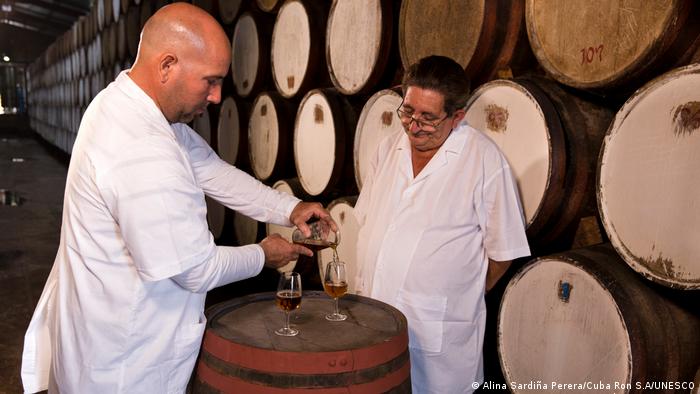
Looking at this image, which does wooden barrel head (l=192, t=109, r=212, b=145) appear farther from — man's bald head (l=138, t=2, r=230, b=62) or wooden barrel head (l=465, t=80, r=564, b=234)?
man's bald head (l=138, t=2, r=230, b=62)

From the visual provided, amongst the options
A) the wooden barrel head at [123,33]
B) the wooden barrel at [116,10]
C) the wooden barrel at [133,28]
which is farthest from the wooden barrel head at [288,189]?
the wooden barrel at [116,10]

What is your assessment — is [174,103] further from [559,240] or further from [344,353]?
[559,240]

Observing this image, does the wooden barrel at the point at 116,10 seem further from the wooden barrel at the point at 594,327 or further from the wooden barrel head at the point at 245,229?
the wooden barrel at the point at 594,327

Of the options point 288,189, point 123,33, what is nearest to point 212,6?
point 288,189

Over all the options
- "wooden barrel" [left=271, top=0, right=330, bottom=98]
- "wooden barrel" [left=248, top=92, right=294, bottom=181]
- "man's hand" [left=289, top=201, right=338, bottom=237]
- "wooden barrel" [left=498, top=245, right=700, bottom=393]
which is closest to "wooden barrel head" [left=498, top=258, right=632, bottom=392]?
"wooden barrel" [left=498, top=245, right=700, bottom=393]

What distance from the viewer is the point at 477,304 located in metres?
2.19

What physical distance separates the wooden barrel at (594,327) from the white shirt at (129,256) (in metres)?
0.98

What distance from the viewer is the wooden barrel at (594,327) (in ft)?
5.65

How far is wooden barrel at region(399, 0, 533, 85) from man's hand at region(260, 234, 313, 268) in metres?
1.11

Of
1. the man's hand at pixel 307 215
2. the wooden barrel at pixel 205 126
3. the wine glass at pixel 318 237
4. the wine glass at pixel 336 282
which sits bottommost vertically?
the wine glass at pixel 336 282

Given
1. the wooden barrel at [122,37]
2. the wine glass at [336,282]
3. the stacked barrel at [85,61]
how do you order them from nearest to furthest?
the wine glass at [336,282] < the wooden barrel at [122,37] < the stacked barrel at [85,61]

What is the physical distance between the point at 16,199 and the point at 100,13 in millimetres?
3451

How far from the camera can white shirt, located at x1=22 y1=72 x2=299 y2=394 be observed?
60.6 inches

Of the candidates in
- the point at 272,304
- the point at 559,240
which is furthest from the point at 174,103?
the point at 559,240
